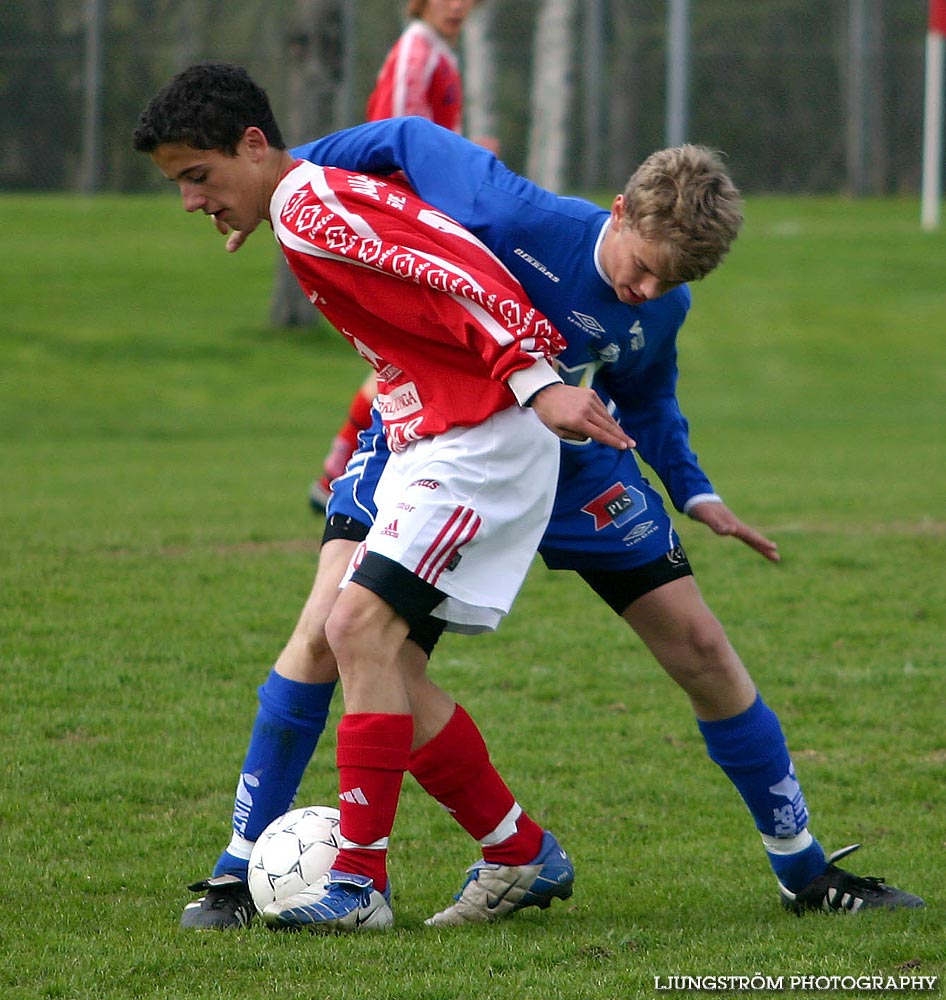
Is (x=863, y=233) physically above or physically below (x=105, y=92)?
below

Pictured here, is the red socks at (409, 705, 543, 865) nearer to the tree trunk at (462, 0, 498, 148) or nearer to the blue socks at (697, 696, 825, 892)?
the blue socks at (697, 696, 825, 892)

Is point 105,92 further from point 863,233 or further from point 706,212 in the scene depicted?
point 706,212

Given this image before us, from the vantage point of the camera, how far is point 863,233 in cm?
2670

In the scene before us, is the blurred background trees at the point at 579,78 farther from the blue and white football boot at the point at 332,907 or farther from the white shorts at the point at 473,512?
the blue and white football boot at the point at 332,907

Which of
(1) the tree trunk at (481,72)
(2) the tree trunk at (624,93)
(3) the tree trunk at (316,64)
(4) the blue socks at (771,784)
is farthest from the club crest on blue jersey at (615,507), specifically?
(2) the tree trunk at (624,93)

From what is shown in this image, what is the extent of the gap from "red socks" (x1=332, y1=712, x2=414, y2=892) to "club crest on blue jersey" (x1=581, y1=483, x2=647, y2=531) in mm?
699

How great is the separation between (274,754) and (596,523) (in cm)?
97

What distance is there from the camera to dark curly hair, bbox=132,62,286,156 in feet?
11.6

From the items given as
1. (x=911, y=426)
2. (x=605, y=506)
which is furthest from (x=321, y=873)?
(x=911, y=426)

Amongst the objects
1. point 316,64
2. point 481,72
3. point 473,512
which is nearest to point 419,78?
point 473,512

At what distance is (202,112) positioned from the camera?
353 centimetres

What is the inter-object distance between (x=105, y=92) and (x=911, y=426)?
19000 mm

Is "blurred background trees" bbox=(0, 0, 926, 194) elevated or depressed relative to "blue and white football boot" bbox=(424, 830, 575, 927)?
elevated

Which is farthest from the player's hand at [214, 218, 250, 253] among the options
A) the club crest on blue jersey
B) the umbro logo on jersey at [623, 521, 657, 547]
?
the umbro logo on jersey at [623, 521, 657, 547]
